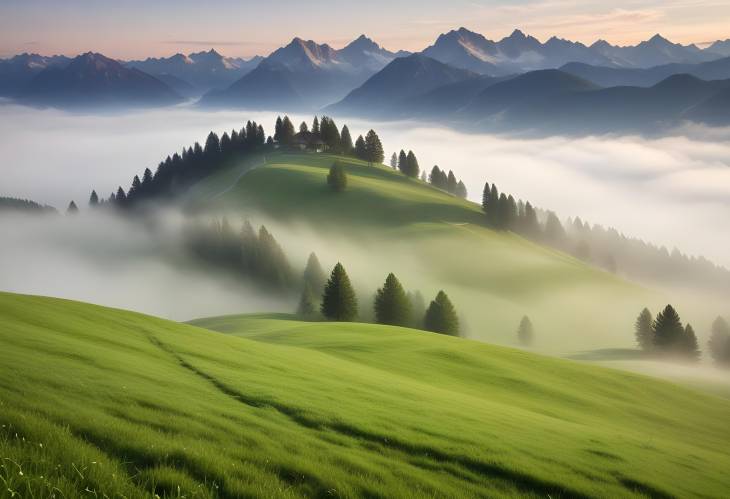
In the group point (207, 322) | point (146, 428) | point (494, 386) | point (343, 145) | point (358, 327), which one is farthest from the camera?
point (343, 145)

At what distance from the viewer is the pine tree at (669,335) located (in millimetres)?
80750

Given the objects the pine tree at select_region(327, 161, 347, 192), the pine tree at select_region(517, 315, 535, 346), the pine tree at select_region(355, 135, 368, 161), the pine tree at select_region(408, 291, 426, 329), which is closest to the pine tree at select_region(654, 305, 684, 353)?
the pine tree at select_region(517, 315, 535, 346)

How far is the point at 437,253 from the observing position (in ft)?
413

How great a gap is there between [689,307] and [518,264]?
149ft

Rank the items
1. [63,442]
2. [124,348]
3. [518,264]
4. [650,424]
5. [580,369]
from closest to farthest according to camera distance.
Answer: [63,442] < [124,348] < [650,424] < [580,369] < [518,264]

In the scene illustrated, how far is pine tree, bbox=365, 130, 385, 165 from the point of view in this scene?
618ft

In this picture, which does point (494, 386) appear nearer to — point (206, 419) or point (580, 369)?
point (580, 369)

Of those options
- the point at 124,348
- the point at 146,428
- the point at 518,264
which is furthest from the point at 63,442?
the point at 518,264

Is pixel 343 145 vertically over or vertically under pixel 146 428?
over

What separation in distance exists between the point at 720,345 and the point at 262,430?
313 feet

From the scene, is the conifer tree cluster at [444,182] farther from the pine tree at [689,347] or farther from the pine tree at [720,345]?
the pine tree at [689,347]

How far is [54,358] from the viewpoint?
1606 centimetres

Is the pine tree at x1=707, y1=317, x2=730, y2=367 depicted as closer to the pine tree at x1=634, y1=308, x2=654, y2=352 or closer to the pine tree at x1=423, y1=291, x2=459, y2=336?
the pine tree at x1=634, y1=308, x2=654, y2=352

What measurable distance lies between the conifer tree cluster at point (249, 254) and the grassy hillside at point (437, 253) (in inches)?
360
